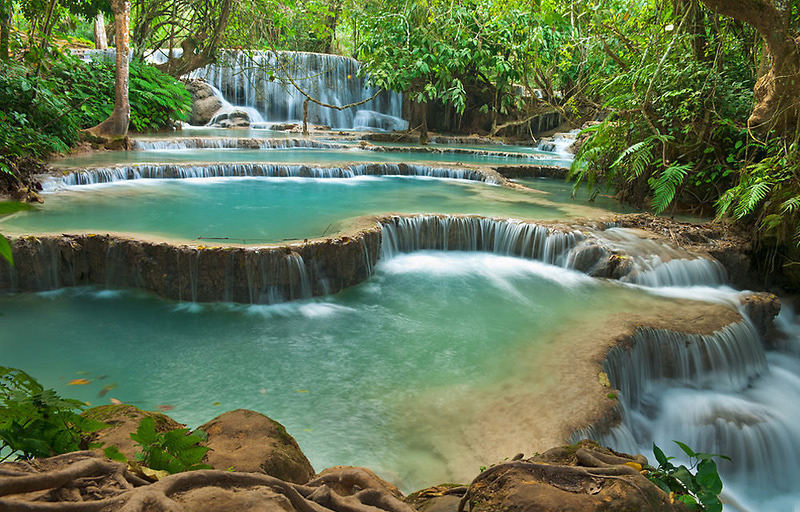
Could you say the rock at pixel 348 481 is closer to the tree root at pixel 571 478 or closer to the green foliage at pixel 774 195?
the tree root at pixel 571 478

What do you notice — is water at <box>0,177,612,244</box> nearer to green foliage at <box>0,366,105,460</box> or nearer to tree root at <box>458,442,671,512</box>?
green foliage at <box>0,366,105,460</box>

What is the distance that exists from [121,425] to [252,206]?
20.1ft

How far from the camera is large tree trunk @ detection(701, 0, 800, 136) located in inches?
223

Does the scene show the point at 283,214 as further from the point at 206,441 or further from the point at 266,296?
the point at 206,441

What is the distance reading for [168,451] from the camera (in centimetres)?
180

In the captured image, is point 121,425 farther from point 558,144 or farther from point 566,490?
point 558,144

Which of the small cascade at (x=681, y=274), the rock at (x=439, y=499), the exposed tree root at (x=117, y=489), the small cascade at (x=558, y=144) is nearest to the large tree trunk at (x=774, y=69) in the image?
the small cascade at (x=681, y=274)

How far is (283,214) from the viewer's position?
761 cm

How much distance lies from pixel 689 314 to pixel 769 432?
4.55 ft

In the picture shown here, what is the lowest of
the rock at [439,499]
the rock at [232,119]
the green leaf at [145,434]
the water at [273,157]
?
the rock at [439,499]

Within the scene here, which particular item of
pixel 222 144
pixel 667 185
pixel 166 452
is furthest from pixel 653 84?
pixel 222 144

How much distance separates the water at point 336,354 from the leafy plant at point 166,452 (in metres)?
1.63

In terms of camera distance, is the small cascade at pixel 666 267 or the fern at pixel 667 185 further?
the fern at pixel 667 185

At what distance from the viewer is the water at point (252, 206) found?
20.7 ft
